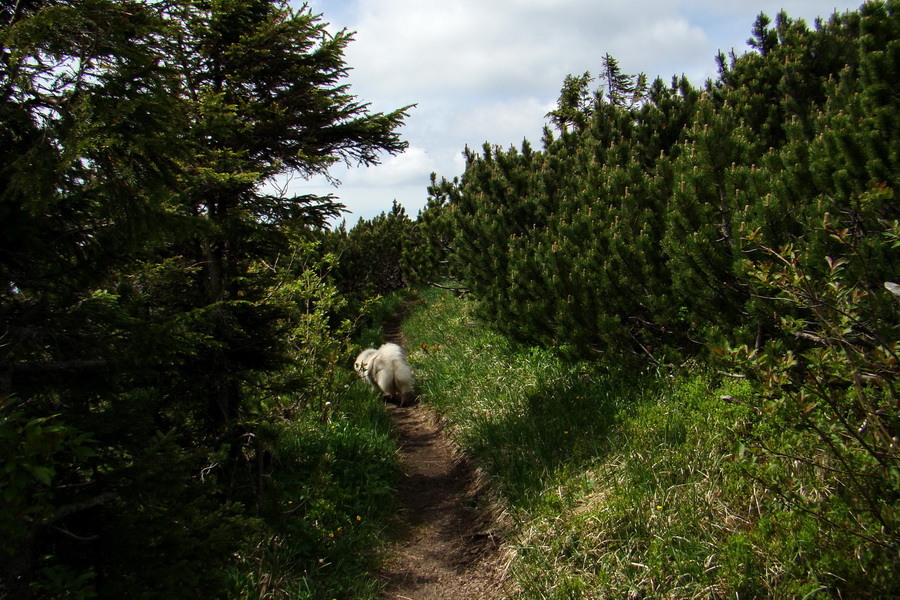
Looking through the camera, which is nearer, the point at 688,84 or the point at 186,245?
the point at 186,245

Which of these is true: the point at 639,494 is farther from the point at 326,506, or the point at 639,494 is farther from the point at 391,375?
the point at 391,375

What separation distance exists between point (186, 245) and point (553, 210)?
201 inches

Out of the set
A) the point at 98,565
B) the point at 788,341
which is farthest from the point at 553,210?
the point at 98,565

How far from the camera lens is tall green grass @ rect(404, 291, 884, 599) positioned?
111 inches

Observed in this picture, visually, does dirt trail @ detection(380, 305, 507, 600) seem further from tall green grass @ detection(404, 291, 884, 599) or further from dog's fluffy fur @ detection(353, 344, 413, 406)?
dog's fluffy fur @ detection(353, 344, 413, 406)

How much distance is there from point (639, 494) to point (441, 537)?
1.88 meters

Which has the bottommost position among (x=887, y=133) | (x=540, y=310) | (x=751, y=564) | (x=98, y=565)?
(x=751, y=564)

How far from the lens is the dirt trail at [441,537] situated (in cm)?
406

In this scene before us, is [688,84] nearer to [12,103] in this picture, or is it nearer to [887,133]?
[887,133]

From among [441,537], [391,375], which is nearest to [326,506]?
[441,537]

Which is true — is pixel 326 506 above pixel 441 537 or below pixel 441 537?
above

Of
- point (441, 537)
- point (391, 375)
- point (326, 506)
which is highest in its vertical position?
point (391, 375)

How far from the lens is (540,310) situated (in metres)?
6.13

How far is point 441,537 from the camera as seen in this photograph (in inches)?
189
